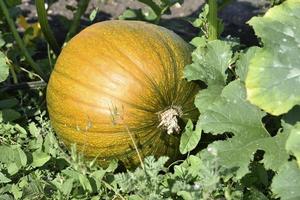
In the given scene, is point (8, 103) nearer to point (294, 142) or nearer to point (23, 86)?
point (23, 86)

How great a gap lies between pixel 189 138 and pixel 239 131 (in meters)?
0.33

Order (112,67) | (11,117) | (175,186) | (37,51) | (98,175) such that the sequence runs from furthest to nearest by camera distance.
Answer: (37,51) < (11,117) < (112,67) < (98,175) < (175,186)

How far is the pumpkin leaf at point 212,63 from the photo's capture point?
9.95 ft

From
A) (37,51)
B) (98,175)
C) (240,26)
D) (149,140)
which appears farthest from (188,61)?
(240,26)

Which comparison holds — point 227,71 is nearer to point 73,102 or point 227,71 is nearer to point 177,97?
point 177,97

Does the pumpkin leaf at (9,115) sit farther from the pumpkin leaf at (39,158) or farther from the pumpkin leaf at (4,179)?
the pumpkin leaf at (4,179)

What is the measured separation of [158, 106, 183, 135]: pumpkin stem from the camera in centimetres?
301

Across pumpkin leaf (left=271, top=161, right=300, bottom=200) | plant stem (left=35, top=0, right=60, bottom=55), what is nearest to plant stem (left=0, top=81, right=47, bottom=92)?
plant stem (left=35, top=0, right=60, bottom=55)

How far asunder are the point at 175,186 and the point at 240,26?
2434mm

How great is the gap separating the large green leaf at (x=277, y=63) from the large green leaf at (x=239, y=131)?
186mm

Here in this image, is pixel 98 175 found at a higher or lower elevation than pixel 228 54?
lower

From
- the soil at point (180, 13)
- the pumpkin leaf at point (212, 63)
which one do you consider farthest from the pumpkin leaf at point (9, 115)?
the soil at point (180, 13)

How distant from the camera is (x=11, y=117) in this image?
3434 mm

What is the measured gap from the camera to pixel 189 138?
120 inches
